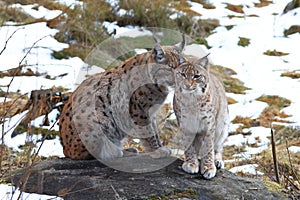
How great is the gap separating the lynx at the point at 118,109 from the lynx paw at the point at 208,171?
0.58 meters

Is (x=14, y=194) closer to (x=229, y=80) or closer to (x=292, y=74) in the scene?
(x=229, y=80)

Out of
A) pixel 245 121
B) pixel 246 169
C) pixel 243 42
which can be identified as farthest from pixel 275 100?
pixel 246 169

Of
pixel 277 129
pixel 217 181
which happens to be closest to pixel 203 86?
pixel 217 181

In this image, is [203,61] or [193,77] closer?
[193,77]

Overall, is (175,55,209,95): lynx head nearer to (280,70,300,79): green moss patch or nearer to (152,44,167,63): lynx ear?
(152,44,167,63): lynx ear

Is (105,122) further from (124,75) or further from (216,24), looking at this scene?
(216,24)

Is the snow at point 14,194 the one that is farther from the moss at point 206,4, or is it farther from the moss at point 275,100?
the moss at point 206,4

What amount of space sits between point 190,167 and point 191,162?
0.25 ft

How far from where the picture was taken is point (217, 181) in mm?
3703

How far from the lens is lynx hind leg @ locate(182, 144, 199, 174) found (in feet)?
12.5

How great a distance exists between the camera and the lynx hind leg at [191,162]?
3.80 meters

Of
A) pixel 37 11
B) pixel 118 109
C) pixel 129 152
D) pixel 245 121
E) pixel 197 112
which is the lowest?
pixel 245 121

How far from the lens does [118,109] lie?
4496mm

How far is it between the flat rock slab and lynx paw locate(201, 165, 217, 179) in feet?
0.12
